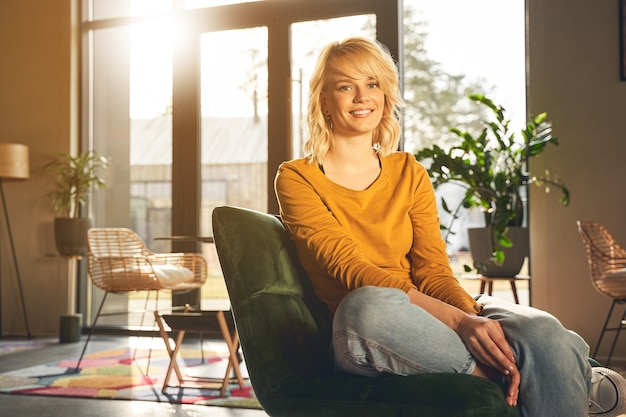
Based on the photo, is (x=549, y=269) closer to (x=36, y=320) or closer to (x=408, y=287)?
(x=408, y=287)

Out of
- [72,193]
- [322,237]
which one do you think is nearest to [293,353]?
[322,237]

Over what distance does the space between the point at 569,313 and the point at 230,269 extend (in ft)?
12.2

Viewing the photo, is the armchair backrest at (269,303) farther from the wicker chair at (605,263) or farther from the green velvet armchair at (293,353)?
the wicker chair at (605,263)

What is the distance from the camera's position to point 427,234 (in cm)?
191

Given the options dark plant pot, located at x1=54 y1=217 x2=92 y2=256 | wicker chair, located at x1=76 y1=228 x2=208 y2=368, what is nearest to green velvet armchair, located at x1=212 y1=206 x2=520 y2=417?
wicker chair, located at x1=76 y1=228 x2=208 y2=368

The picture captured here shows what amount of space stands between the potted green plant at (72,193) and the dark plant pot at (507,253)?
10.1 ft

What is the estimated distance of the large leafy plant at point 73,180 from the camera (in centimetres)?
610

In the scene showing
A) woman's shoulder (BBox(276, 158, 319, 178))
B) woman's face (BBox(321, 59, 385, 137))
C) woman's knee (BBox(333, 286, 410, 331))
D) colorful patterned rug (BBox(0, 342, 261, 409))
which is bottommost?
colorful patterned rug (BBox(0, 342, 261, 409))

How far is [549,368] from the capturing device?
1.40m

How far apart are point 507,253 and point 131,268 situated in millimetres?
2250

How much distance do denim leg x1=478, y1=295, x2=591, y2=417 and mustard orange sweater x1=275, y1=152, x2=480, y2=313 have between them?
255 millimetres

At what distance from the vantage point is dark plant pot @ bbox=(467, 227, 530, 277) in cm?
464

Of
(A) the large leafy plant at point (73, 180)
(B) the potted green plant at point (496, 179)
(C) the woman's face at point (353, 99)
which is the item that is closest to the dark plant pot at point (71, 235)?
(A) the large leafy plant at point (73, 180)

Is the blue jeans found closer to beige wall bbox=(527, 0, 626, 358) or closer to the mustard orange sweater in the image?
the mustard orange sweater
